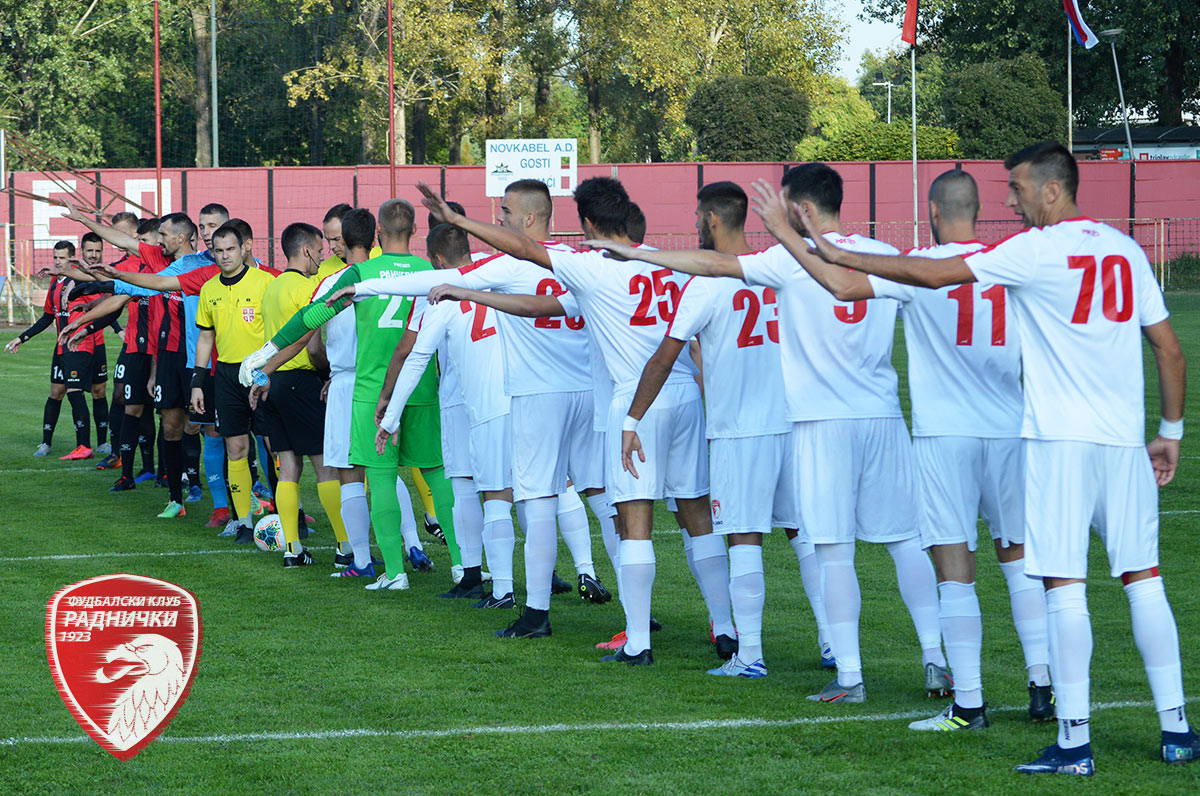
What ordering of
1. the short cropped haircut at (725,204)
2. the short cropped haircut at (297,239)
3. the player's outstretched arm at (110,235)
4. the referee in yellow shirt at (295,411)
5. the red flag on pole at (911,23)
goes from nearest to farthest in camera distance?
the short cropped haircut at (725,204) → the referee in yellow shirt at (295,411) → the short cropped haircut at (297,239) → the player's outstretched arm at (110,235) → the red flag on pole at (911,23)

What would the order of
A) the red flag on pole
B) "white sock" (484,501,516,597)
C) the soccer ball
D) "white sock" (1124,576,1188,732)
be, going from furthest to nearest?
the red flag on pole, the soccer ball, "white sock" (484,501,516,597), "white sock" (1124,576,1188,732)

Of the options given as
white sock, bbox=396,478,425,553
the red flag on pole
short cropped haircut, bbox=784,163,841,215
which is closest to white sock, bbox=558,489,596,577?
white sock, bbox=396,478,425,553

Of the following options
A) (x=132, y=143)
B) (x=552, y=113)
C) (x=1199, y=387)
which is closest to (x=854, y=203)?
(x=552, y=113)

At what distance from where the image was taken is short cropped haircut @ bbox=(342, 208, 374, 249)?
810cm

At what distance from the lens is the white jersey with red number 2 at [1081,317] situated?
4539mm

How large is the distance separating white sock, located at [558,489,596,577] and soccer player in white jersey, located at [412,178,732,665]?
1.48 meters

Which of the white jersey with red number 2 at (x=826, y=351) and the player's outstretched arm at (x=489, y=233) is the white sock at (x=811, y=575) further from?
the player's outstretched arm at (x=489, y=233)

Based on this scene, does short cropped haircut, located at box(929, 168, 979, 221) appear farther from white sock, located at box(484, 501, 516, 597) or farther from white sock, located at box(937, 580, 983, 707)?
white sock, located at box(484, 501, 516, 597)

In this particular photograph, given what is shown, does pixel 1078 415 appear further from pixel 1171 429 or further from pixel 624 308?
pixel 624 308

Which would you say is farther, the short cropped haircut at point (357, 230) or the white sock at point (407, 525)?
the white sock at point (407, 525)

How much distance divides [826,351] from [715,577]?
57.4 inches

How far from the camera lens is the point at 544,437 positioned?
6.94 m

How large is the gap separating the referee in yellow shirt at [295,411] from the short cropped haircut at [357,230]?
786mm

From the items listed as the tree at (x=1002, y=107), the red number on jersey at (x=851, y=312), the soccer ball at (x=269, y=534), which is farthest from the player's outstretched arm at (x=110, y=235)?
the tree at (x=1002, y=107)
